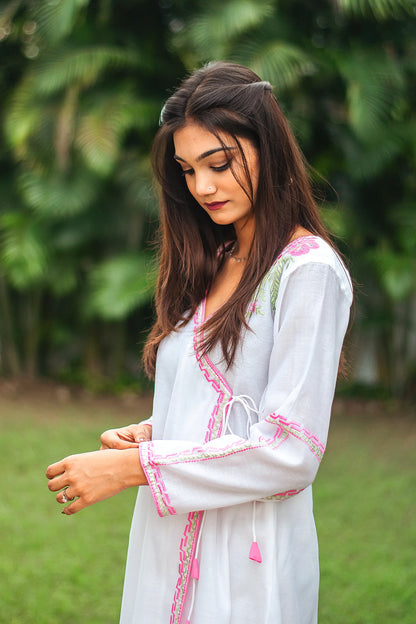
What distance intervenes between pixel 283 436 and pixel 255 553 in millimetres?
271

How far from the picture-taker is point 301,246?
4.40 feet

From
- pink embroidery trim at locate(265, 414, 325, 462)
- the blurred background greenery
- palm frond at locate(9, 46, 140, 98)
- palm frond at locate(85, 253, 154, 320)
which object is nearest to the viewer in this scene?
pink embroidery trim at locate(265, 414, 325, 462)

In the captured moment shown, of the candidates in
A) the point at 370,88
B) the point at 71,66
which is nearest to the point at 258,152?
the point at 370,88

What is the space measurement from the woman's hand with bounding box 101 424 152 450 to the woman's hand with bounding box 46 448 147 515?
159 mm

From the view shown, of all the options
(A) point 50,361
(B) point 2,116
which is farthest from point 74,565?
(B) point 2,116

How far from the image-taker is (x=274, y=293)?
4.45 ft

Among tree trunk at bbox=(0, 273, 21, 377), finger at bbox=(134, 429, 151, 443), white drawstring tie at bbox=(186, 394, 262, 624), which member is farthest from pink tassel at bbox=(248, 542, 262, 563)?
tree trunk at bbox=(0, 273, 21, 377)

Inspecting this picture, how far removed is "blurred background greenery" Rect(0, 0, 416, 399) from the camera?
564cm

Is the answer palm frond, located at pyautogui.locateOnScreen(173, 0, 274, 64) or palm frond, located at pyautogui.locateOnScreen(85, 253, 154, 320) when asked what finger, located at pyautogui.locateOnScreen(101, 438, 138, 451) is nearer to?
palm frond, located at pyautogui.locateOnScreen(85, 253, 154, 320)

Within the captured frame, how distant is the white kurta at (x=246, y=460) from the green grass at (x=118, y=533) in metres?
1.80

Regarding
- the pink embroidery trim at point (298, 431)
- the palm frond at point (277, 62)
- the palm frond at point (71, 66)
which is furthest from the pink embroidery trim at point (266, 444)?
the palm frond at point (71, 66)

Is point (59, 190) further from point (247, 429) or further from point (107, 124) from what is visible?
point (247, 429)

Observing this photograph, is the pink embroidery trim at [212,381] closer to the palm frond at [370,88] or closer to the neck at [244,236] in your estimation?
the neck at [244,236]

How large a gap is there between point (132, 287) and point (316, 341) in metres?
4.87
